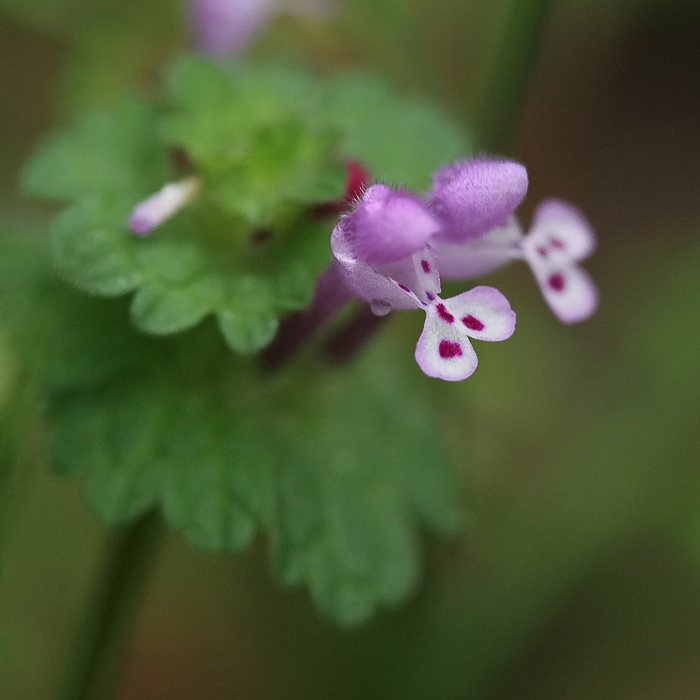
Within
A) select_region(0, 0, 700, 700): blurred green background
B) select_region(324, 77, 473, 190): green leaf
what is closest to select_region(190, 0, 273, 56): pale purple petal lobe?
select_region(0, 0, 700, 700): blurred green background

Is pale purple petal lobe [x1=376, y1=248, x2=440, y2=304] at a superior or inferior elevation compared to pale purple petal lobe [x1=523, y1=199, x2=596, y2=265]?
inferior

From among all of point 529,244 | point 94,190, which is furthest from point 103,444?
point 529,244

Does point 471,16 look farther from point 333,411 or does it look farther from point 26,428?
point 26,428

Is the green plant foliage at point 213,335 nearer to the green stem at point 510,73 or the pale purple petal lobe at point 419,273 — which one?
the pale purple petal lobe at point 419,273

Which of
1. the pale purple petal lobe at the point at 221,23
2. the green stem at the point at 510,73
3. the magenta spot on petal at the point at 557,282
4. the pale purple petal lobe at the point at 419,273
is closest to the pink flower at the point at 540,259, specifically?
the magenta spot on petal at the point at 557,282

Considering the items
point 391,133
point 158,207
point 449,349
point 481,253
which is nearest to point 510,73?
point 391,133

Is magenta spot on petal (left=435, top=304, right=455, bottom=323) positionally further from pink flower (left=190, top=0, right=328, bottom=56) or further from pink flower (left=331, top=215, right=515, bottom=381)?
pink flower (left=190, top=0, right=328, bottom=56)
